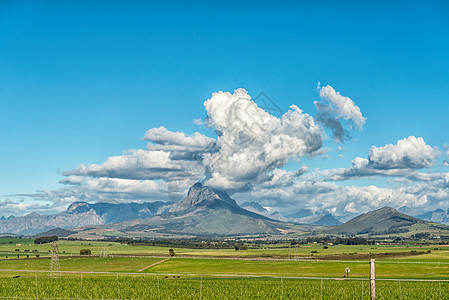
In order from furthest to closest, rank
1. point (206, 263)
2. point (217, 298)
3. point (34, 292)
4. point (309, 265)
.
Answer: point (206, 263), point (309, 265), point (34, 292), point (217, 298)

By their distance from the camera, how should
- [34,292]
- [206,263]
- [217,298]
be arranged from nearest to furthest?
[217,298]
[34,292]
[206,263]

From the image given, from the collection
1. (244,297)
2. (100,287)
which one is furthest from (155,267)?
(244,297)

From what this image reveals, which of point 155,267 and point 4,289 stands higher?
point 4,289

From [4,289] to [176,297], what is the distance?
25714mm

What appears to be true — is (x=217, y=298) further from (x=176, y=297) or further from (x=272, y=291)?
(x=272, y=291)

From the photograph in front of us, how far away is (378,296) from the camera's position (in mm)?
59781

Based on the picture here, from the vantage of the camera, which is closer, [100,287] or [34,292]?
[34,292]

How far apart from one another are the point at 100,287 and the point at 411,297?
43696 mm

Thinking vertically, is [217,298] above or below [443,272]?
above

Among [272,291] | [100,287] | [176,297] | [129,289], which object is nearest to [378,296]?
[272,291]

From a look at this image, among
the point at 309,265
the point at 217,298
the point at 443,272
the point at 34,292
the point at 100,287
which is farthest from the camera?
the point at 309,265

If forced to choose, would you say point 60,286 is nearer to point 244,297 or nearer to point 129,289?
point 129,289

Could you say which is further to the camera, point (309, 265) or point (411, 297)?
point (309, 265)

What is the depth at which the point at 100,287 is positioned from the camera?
67.8 m
